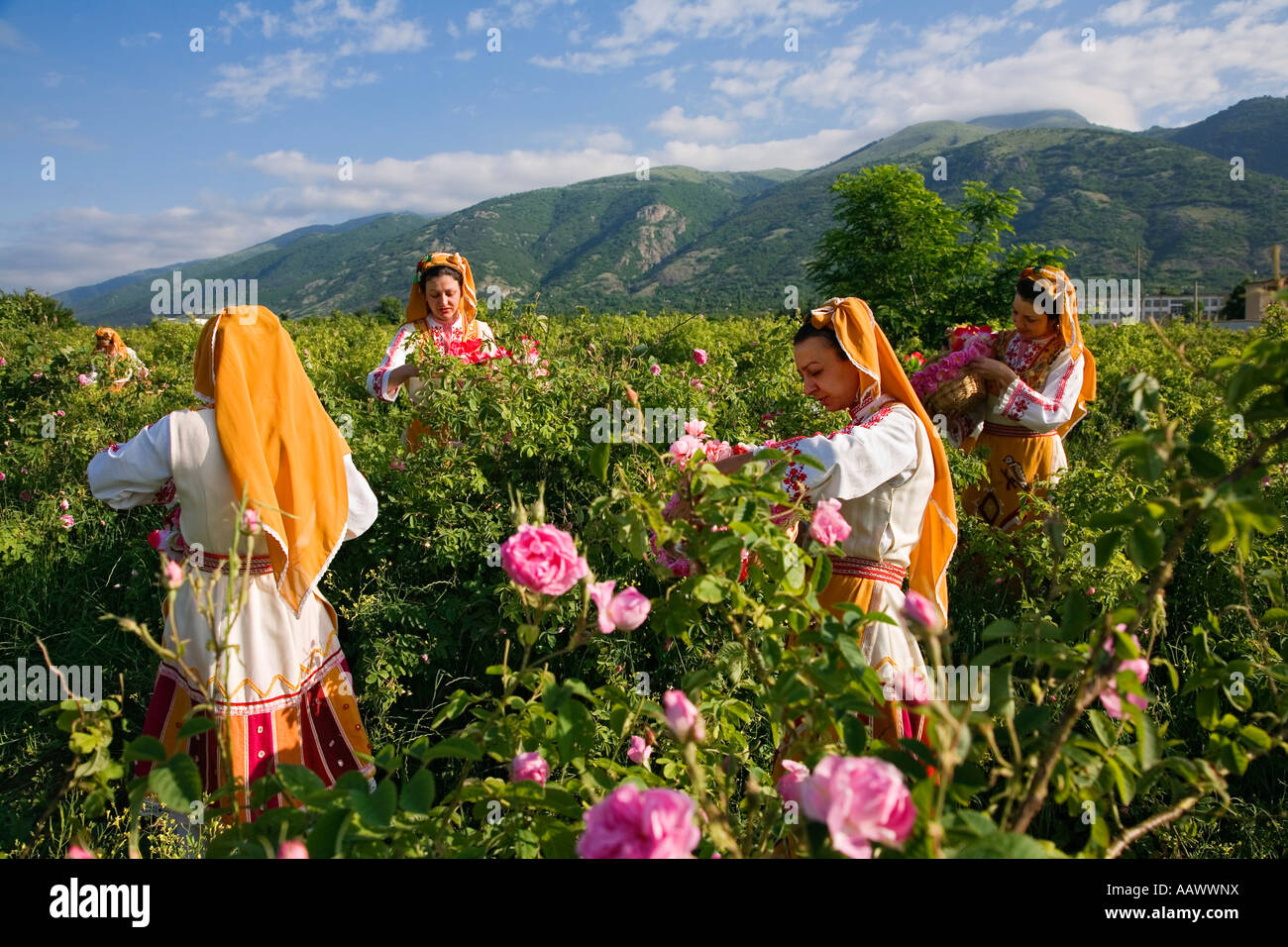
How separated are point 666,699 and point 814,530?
59cm

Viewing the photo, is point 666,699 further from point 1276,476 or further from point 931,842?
point 1276,476

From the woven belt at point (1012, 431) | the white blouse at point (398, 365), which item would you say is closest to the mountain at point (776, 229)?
the white blouse at point (398, 365)

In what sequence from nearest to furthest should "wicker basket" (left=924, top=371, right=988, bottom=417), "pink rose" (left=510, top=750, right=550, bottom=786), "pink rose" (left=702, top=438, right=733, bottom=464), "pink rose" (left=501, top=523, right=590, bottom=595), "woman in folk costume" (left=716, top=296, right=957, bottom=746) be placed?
"pink rose" (left=501, top=523, right=590, bottom=595), "pink rose" (left=510, top=750, right=550, bottom=786), "pink rose" (left=702, top=438, right=733, bottom=464), "woman in folk costume" (left=716, top=296, right=957, bottom=746), "wicker basket" (left=924, top=371, right=988, bottom=417)

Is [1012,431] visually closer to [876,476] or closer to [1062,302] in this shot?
[1062,302]

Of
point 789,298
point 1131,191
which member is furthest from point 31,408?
point 1131,191

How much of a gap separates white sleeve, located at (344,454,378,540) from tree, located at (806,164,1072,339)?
7234 mm

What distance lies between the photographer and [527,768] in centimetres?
124

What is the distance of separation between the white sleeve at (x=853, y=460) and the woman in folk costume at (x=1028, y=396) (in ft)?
6.08

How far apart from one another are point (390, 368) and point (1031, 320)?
3.01 meters

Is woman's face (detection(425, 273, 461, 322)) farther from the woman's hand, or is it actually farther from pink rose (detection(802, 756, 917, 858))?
pink rose (detection(802, 756, 917, 858))

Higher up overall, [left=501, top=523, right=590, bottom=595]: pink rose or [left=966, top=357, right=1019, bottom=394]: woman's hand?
[left=966, top=357, right=1019, bottom=394]: woman's hand

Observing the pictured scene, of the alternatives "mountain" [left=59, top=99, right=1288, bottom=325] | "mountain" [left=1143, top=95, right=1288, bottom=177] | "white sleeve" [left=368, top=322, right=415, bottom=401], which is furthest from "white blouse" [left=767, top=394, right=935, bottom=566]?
"mountain" [left=1143, top=95, right=1288, bottom=177]

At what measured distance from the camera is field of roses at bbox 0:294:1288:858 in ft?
3.33
